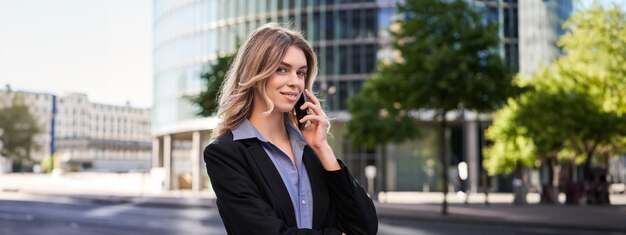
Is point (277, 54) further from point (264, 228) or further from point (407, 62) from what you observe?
point (407, 62)

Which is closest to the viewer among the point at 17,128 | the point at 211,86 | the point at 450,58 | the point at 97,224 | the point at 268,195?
the point at 268,195

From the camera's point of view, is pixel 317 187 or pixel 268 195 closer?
pixel 268 195

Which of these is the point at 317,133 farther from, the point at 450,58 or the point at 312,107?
the point at 450,58

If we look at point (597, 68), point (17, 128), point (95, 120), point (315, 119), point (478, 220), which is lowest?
point (478, 220)

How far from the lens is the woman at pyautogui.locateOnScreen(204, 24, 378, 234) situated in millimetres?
2336

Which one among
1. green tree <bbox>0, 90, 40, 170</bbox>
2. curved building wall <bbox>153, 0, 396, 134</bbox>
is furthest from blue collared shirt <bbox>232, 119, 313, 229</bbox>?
curved building wall <bbox>153, 0, 396, 134</bbox>

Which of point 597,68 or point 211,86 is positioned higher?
point 597,68

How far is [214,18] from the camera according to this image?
57.1 metres

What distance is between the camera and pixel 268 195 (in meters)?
2.34

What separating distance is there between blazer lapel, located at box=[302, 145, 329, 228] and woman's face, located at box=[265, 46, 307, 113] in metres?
0.18

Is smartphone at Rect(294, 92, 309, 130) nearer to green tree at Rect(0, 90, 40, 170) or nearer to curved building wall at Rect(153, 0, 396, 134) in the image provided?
green tree at Rect(0, 90, 40, 170)

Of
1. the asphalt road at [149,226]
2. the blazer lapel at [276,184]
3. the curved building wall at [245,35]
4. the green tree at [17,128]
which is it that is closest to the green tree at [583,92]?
the asphalt road at [149,226]

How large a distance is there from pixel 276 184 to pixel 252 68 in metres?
0.36

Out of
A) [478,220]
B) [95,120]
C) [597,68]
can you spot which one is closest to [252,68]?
[478,220]
